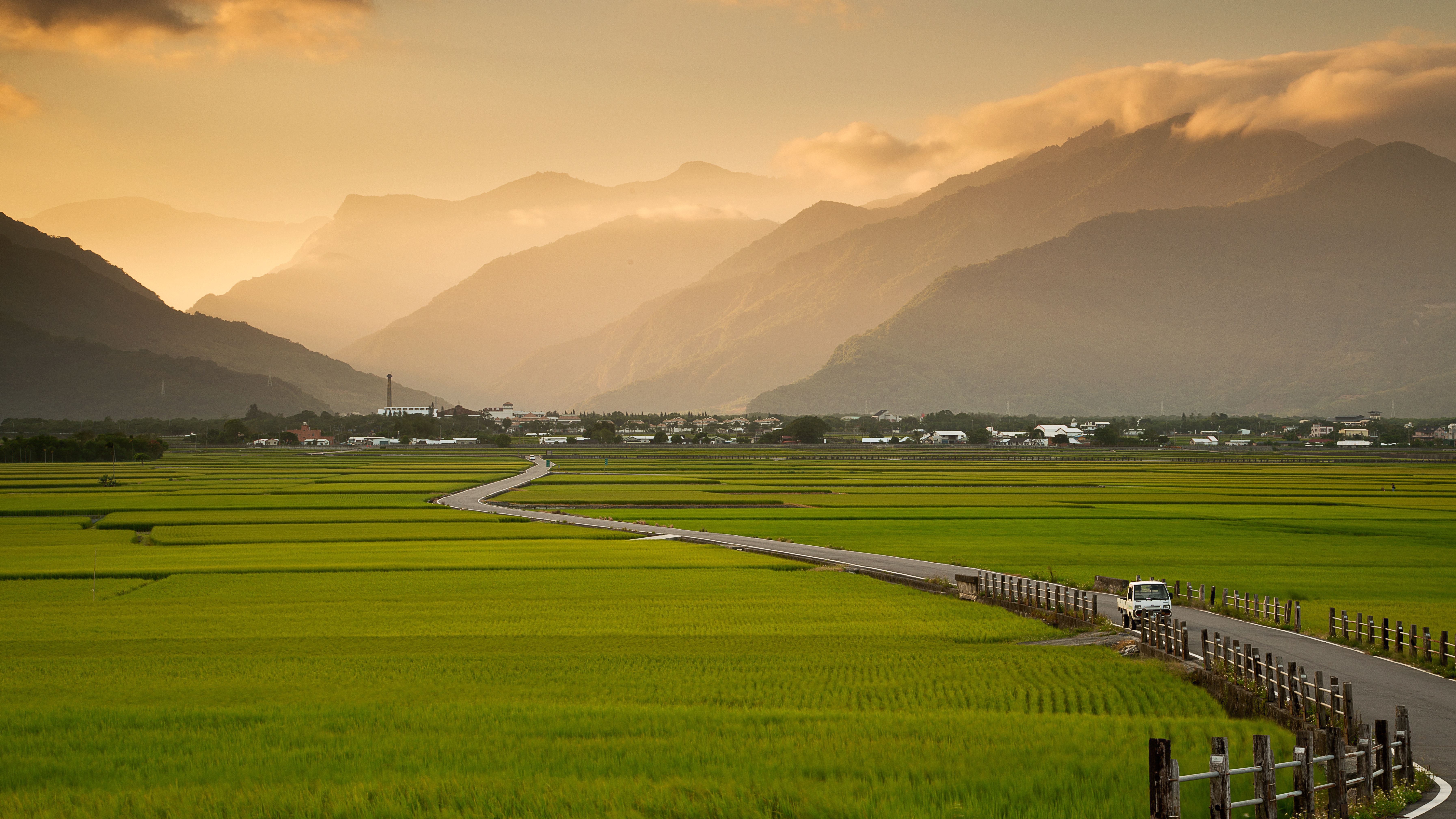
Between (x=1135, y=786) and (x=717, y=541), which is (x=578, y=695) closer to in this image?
(x=1135, y=786)

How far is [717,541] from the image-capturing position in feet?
172

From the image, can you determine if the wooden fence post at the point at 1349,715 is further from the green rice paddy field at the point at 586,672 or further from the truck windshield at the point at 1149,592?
the truck windshield at the point at 1149,592

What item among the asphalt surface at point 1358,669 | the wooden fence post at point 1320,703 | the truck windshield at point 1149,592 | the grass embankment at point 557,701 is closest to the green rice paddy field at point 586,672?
the grass embankment at point 557,701

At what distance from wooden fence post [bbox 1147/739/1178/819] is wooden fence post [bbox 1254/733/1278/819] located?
3.91ft

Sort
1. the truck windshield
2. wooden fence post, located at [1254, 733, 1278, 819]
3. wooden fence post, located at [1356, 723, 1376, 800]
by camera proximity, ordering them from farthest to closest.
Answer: the truck windshield < wooden fence post, located at [1356, 723, 1376, 800] < wooden fence post, located at [1254, 733, 1278, 819]

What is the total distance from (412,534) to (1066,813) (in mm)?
48234

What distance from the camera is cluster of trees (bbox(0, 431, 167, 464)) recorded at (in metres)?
144

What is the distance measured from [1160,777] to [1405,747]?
5.45 m

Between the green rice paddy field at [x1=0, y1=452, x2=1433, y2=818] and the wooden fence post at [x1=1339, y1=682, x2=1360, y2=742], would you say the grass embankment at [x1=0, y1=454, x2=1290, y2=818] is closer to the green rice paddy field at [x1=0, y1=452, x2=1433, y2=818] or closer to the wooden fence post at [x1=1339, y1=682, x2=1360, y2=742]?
the green rice paddy field at [x1=0, y1=452, x2=1433, y2=818]

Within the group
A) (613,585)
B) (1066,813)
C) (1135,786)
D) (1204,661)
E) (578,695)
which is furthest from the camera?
(613,585)

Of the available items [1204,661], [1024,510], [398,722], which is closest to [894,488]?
[1024,510]

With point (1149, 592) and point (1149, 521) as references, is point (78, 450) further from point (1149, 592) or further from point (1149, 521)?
point (1149, 592)

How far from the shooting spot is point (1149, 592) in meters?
27.5

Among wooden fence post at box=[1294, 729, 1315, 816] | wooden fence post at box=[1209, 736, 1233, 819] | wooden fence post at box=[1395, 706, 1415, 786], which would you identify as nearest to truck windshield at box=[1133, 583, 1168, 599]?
wooden fence post at box=[1395, 706, 1415, 786]
